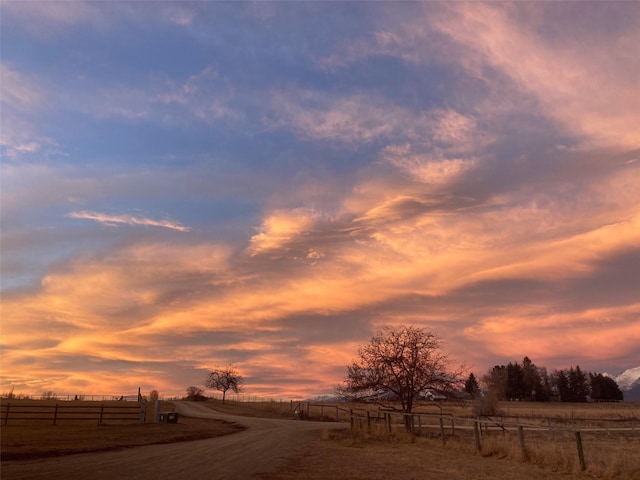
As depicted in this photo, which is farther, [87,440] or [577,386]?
[577,386]

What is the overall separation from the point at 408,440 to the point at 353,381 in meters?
9.41

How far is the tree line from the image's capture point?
157m

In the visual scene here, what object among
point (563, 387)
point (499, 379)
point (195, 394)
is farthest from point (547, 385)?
point (195, 394)

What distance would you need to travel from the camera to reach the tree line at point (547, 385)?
515 ft

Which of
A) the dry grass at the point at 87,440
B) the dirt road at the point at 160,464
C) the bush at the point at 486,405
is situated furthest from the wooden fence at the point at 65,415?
the bush at the point at 486,405

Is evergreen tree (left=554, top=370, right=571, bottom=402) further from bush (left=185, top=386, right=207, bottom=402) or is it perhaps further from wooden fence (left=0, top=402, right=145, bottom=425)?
wooden fence (left=0, top=402, right=145, bottom=425)

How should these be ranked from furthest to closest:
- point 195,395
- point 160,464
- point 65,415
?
point 195,395 → point 65,415 → point 160,464

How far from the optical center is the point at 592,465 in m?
15.6

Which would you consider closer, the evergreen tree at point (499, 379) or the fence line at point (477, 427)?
the fence line at point (477, 427)

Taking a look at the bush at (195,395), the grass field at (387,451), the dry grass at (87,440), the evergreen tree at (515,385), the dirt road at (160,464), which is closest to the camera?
the dirt road at (160,464)

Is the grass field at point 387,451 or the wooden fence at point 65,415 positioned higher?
the wooden fence at point 65,415

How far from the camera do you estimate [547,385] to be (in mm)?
160875

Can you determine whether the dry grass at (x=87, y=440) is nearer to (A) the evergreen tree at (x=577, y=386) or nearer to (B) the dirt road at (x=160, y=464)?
(B) the dirt road at (x=160, y=464)

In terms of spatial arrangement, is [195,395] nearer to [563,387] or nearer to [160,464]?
[160,464]
